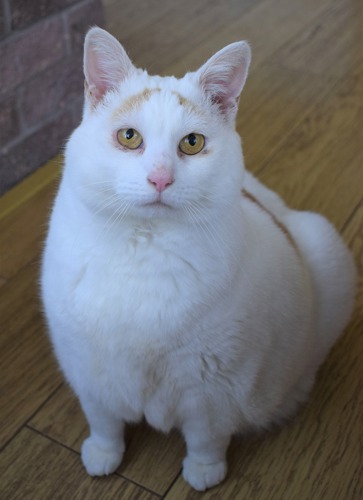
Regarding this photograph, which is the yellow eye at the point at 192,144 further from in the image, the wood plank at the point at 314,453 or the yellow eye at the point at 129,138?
the wood plank at the point at 314,453

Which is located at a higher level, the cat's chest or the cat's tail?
the cat's chest

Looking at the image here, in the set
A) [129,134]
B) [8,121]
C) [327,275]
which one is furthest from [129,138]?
[8,121]

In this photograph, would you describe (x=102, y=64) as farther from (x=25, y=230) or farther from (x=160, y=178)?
(x=25, y=230)

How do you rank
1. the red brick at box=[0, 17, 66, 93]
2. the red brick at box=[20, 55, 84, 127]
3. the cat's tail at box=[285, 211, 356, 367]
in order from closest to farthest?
the cat's tail at box=[285, 211, 356, 367]
the red brick at box=[0, 17, 66, 93]
the red brick at box=[20, 55, 84, 127]

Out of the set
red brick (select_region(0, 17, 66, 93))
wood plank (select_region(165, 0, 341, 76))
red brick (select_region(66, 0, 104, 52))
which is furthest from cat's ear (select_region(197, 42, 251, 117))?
wood plank (select_region(165, 0, 341, 76))

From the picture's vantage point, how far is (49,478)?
46.3 inches

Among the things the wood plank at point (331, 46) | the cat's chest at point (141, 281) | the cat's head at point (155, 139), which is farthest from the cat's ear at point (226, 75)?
the wood plank at point (331, 46)

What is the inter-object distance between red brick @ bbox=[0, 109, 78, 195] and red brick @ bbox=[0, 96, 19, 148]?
0.03 m

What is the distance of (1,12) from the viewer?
5.36ft

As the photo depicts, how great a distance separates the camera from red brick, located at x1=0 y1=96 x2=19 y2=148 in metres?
1.73

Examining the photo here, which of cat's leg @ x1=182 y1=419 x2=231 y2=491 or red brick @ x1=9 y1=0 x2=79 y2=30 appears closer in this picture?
cat's leg @ x1=182 y1=419 x2=231 y2=491

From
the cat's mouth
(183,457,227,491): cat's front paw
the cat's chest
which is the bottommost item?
(183,457,227,491): cat's front paw

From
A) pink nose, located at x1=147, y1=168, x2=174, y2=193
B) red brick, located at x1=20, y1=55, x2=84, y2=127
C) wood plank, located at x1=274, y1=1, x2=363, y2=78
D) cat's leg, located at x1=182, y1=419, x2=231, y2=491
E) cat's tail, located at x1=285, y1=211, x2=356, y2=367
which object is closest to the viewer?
pink nose, located at x1=147, y1=168, x2=174, y2=193

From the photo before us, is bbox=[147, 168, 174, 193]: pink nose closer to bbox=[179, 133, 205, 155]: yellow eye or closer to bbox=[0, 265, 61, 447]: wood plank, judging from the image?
bbox=[179, 133, 205, 155]: yellow eye
